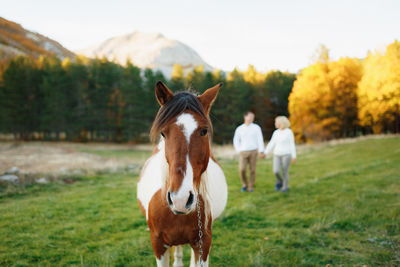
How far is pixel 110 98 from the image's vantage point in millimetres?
30422

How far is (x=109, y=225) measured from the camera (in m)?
5.05

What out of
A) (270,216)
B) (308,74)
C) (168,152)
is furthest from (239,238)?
(308,74)

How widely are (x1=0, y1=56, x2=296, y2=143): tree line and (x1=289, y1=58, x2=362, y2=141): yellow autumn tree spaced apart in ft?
21.1

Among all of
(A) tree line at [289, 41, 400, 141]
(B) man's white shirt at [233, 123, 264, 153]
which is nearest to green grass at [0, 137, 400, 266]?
(B) man's white shirt at [233, 123, 264, 153]

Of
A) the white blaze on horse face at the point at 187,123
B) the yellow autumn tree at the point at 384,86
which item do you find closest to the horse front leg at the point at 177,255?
the white blaze on horse face at the point at 187,123

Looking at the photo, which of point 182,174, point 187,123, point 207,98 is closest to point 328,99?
point 207,98

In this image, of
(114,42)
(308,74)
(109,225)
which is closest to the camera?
(109,225)

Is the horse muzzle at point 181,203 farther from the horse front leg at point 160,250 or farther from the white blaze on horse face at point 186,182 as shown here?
the horse front leg at point 160,250

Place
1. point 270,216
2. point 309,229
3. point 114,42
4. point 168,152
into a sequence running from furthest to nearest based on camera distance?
point 114,42 → point 270,216 → point 309,229 → point 168,152

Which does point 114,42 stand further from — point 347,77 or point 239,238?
point 239,238

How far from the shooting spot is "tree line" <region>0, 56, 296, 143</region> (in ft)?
89.5

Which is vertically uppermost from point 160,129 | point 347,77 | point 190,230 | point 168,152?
point 347,77

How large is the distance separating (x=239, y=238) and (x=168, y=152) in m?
3.21

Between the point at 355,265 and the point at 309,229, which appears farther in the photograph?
the point at 309,229
